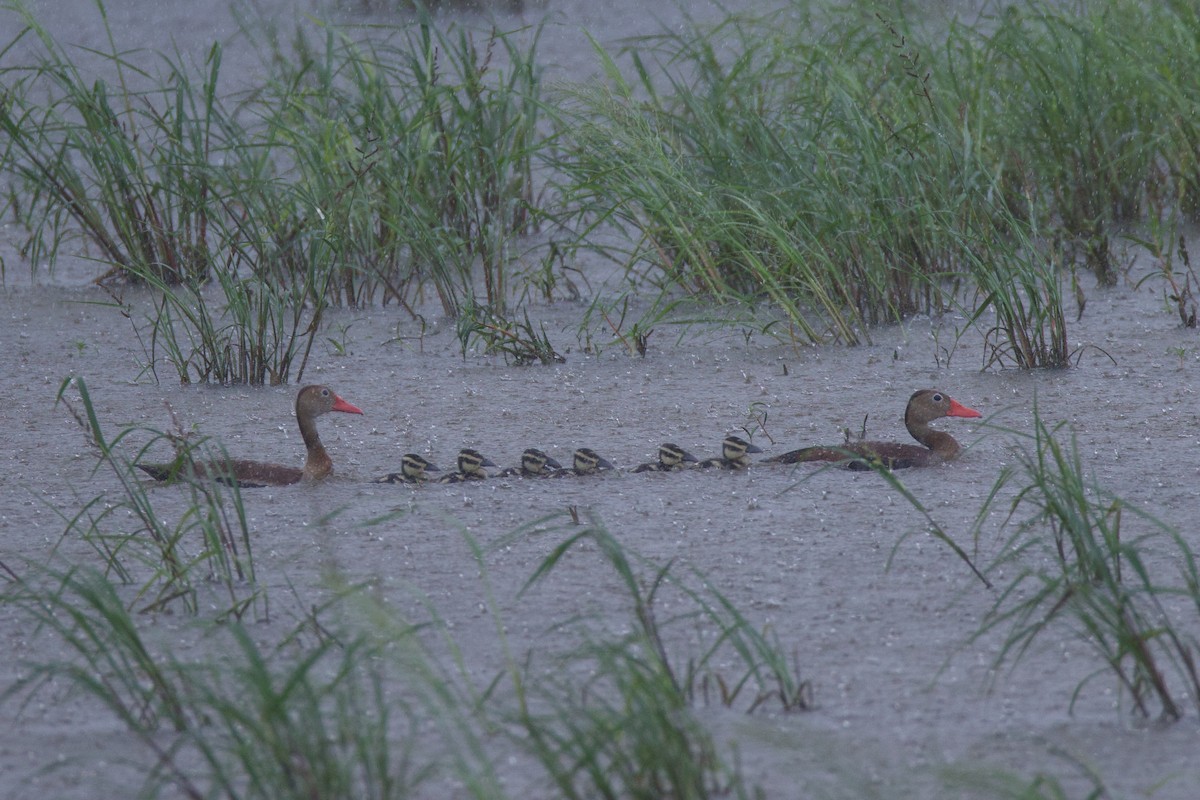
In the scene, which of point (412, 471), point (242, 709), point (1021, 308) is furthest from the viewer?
point (1021, 308)

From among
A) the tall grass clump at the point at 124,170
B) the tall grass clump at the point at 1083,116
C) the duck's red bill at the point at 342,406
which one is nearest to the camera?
the duck's red bill at the point at 342,406

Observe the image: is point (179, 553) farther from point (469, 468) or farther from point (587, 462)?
point (587, 462)

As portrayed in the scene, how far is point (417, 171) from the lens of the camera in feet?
20.5

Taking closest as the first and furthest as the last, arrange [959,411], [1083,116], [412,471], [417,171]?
[412,471]
[959,411]
[417,171]
[1083,116]

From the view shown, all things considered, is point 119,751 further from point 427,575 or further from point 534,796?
point 427,575

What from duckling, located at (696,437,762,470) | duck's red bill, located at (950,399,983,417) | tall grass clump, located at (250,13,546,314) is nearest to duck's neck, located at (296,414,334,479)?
Answer: duckling, located at (696,437,762,470)

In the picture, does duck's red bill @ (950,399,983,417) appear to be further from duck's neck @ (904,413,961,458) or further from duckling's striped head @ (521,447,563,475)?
duckling's striped head @ (521,447,563,475)

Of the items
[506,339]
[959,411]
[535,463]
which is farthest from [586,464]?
[506,339]

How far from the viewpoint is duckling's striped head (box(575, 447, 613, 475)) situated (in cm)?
433

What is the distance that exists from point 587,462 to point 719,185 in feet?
5.12

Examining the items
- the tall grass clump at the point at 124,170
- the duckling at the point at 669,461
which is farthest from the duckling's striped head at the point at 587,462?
the tall grass clump at the point at 124,170

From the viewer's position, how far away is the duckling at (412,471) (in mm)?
4297

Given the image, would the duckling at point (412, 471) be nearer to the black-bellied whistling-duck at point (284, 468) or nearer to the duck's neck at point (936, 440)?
the black-bellied whistling-duck at point (284, 468)

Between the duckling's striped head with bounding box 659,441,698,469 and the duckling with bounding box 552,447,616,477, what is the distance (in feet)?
0.43
